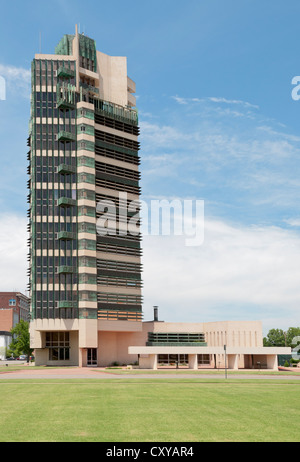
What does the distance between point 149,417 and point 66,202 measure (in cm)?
7506

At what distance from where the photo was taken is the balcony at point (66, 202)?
94250 millimetres

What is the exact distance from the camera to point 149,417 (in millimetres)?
22406

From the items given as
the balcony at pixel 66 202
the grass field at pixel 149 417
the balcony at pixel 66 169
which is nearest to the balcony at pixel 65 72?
the balcony at pixel 66 169

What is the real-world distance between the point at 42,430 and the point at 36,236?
77679 mm

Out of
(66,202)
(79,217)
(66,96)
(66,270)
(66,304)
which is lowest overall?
(66,304)

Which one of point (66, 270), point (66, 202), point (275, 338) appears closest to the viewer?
point (66, 270)

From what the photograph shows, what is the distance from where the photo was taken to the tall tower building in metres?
93.5

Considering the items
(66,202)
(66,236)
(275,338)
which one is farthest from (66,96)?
(275,338)

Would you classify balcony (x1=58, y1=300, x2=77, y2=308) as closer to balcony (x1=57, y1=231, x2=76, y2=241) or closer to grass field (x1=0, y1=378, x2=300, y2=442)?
balcony (x1=57, y1=231, x2=76, y2=241)

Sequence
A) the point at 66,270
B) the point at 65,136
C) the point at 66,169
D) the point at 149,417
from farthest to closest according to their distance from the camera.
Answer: the point at 65,136
the point at 66,169
the point at 66,270
the point at 149,417

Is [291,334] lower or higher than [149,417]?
lower

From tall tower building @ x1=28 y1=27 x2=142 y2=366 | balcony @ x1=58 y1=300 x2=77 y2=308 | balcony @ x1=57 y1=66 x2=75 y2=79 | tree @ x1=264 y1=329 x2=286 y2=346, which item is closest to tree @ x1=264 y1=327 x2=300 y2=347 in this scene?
tree @ x1=264 y1=329 x2=286 y2=346

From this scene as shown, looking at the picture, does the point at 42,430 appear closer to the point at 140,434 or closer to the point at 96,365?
the point at 140,434

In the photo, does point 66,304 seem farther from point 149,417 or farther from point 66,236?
point 149,417
